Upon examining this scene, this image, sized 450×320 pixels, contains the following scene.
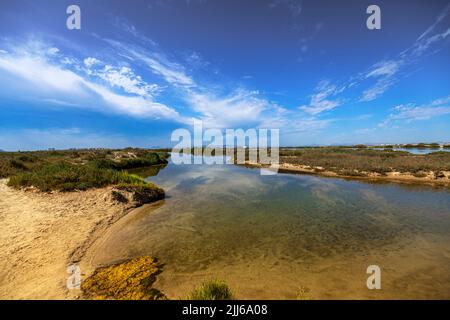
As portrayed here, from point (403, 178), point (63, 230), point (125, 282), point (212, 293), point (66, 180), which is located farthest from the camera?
point (403, 178)

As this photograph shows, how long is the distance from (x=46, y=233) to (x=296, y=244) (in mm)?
10322

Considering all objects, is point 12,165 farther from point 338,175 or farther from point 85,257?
point 338,175

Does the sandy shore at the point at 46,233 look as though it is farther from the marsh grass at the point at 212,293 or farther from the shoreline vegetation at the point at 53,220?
the marsh grass at the point at 212,293

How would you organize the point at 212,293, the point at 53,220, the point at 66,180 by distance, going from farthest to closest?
the point at 66,180, the point at 53,220, the point at 212,293

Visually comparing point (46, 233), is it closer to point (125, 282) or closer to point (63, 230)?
point (63, 230)

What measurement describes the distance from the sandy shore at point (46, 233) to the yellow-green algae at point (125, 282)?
55 cm

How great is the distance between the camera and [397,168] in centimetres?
2509

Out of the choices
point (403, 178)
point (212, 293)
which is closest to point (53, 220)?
point (212, 293)

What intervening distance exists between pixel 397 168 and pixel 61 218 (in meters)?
34.0

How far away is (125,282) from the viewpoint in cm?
550

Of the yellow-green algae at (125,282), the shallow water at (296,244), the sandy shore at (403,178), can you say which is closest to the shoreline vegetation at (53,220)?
the yellow-green algae at (125,282)

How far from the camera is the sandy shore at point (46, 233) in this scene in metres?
5.18

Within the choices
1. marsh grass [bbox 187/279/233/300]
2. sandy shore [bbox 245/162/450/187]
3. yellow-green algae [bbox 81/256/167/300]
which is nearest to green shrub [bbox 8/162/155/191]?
yellow-green algae [bbox 81/256/167/300]
